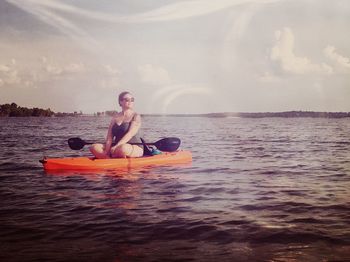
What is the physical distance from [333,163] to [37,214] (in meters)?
10.3

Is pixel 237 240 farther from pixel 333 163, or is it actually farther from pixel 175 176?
pixel 333 163

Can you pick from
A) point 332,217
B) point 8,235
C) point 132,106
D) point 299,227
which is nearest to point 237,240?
point 299,227

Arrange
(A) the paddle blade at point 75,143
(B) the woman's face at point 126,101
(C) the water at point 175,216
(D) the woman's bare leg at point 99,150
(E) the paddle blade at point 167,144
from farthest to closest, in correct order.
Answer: (E) the paddle blade at point 167,144 < (A) the paddle blade at point 75,143 < (D) the woman's bare leg at point 99,150 < (B) the woman's face at point 126,101 < (C) the water at point 175,216

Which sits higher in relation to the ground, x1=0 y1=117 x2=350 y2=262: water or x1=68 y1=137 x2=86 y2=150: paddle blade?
x1=68 y1=137 x2=86 y2=150: paddle blade

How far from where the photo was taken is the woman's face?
33.4 feet

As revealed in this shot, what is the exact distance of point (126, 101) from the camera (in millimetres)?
10195

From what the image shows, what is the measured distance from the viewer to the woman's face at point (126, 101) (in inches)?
401

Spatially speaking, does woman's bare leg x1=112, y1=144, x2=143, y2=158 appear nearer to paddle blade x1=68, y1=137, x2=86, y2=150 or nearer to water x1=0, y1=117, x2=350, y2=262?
water x1=0, y1=117, x2=350, y2=262

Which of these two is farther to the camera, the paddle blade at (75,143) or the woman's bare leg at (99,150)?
the paddle blade at (75,143)

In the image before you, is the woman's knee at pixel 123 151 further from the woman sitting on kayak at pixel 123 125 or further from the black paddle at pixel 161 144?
the black paddle at pixel 161 144

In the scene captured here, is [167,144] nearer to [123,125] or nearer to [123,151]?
[123,151]

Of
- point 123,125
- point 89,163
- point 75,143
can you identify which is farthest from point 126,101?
point 75,143

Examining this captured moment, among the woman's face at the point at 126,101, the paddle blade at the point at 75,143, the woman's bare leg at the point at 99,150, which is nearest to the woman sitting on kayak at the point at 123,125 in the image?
A: the woman's face at the point at 126,101

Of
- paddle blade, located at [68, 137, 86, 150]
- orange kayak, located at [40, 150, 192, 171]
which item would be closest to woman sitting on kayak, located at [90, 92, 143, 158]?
orange kayak, located at [40, 150, 192, 171]
